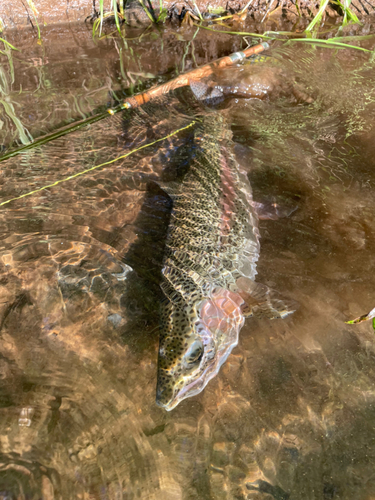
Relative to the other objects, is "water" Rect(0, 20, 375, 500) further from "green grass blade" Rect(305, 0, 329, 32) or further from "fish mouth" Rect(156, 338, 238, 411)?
"green grass blade" Rect(305, 0, 329, 32)

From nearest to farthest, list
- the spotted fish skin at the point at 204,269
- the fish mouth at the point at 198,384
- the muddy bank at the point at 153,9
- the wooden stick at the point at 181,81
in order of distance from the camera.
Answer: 1. the fish mouth at the point at 198,384
2. the spotted fish skin at the point at 204,269
3. the wooden stick at the point at 181,81
4. the muddy bank at the point at 153,9

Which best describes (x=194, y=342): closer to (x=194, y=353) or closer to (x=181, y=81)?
(x=194, y=353)

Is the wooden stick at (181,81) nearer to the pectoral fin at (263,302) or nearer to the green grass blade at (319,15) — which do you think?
the green grass blade at (319,15)

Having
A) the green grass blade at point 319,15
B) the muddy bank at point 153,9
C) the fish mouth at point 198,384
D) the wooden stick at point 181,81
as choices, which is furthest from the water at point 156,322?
the muddy bank at point 153,9

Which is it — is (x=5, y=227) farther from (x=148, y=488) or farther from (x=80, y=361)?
(x=148, y=488)

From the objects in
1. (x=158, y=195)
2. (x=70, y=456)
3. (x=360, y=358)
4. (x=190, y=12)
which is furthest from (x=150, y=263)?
(x=190, y=12)

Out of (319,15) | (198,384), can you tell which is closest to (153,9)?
(319,15)
